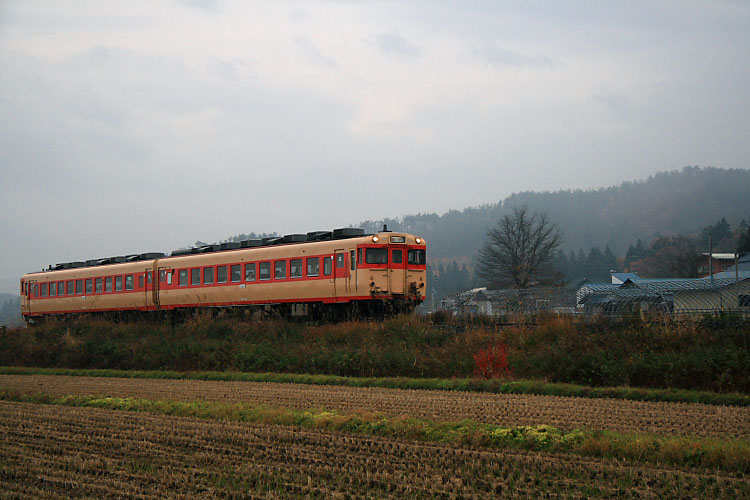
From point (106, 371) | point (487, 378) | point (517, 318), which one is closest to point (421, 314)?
point (517, 318)

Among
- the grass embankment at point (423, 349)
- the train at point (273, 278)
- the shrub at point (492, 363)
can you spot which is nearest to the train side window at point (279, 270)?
the train at point (273, 278)

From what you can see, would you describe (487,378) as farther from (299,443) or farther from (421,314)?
(299,443)

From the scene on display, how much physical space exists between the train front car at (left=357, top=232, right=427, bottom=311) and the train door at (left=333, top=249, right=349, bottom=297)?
0.77m

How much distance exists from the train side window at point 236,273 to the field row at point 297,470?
18.8 m

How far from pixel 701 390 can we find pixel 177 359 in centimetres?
1937

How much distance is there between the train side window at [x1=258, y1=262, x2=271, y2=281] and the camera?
30578 millimetres

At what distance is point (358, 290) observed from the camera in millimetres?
26812

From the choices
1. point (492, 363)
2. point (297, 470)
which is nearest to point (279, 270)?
point (492, 363)

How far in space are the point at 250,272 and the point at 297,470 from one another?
72.3ft

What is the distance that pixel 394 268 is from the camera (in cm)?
2748

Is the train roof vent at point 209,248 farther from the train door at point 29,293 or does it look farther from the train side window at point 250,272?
the train door at point 29,293

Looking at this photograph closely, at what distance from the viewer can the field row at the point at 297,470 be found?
29.5 ft

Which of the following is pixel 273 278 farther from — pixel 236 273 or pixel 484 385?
pixel 484 385

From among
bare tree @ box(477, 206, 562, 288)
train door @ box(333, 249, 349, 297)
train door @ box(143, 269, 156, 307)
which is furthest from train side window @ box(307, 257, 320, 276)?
bare tree @ box(477, 206, 562, 288)
